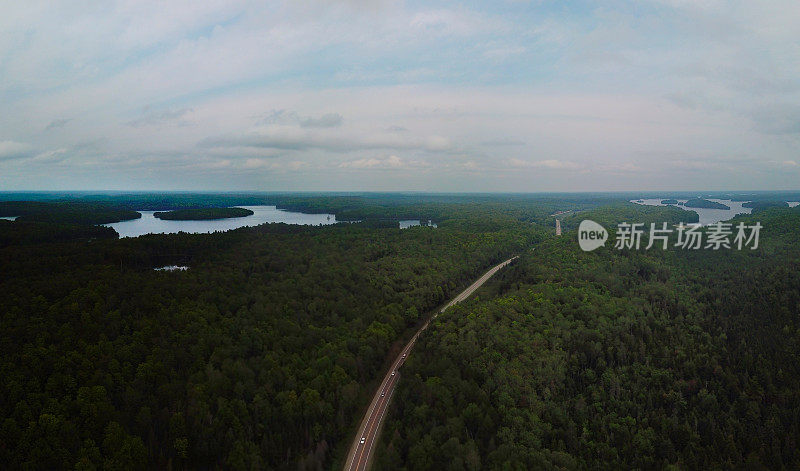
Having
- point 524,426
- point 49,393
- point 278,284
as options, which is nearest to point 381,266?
point 278,284

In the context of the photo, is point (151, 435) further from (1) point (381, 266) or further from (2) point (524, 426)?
(1) point (381, 266)

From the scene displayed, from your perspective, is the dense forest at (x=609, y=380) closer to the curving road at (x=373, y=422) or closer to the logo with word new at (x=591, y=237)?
the curving road at (x=373, y=422)

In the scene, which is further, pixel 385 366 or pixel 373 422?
pixel 385 366

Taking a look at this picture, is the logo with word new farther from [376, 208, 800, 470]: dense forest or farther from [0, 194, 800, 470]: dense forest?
[376, 208, 800, 470]: dense forest

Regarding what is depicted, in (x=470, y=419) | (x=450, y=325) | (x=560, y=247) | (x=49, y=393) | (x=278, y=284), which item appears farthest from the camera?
(x=560, y=247)
